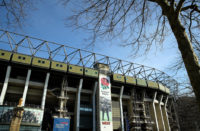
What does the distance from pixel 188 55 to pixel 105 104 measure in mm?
46489

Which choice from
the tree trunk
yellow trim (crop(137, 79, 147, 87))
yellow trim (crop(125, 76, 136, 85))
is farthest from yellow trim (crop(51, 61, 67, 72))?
the tree trunk

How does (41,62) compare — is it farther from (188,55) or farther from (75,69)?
(188,55)

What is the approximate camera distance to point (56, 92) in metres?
51.2

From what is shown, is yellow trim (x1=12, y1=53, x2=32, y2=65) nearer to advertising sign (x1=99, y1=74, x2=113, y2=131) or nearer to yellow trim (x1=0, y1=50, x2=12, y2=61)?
yellow trim (x1=0, y1=50, x2=12, y2=61)

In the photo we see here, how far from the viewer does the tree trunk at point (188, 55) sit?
5.04 meters

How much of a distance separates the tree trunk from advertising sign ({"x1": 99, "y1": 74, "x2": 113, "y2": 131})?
44.0 metres

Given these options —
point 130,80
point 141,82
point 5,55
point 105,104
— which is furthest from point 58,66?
point 141,82

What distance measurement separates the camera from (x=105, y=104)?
1971 inches

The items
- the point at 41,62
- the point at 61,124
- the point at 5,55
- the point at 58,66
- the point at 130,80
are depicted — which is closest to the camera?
the point at 5,55

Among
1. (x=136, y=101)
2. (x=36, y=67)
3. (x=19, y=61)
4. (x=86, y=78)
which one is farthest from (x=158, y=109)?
(x=19, y=61)

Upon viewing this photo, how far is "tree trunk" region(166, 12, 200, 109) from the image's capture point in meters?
5.04

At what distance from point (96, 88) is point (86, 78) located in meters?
5.31

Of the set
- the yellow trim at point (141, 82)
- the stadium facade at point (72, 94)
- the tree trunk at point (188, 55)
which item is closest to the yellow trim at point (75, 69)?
the stadium facade at point (72, 94)

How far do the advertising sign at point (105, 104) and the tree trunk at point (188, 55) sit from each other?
43965mm
